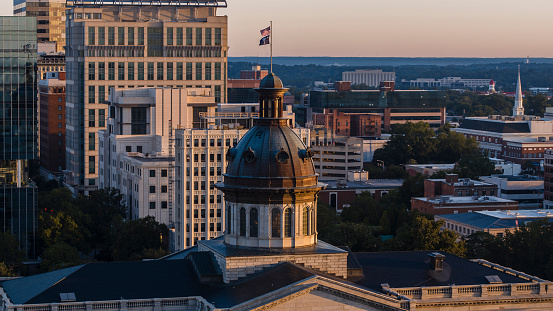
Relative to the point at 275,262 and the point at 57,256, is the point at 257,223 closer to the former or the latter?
the point at 275,262

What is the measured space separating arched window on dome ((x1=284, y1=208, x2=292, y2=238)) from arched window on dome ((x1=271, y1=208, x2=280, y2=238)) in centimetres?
48

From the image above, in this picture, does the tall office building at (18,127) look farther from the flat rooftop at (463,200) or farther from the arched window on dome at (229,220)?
the flat rooftop at (463,200)

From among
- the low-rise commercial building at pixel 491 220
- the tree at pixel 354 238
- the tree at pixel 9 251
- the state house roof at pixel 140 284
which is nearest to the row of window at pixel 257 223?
the state house roof at pixel 140 284

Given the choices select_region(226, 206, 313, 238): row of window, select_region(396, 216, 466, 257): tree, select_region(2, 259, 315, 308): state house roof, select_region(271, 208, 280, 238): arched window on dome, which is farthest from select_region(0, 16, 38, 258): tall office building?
select_region(271, 208, 280, 238): arched window on dome

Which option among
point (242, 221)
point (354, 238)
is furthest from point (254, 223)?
point (354, 238)

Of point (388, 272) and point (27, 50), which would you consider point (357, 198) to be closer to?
point (27, 50)

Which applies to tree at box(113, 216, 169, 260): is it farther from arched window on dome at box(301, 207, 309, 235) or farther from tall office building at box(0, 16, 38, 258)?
arched window on dome at box(301, 207, 309, 235)

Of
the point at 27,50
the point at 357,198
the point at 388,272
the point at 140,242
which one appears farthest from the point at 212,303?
the point at 357,198

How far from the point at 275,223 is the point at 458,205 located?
10682cm

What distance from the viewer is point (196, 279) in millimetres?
77812

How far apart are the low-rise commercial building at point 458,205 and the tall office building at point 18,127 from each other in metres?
62.9

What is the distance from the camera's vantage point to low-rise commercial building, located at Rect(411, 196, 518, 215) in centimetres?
18112

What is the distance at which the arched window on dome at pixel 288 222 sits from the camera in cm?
7862

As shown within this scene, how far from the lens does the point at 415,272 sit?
82438 mm
